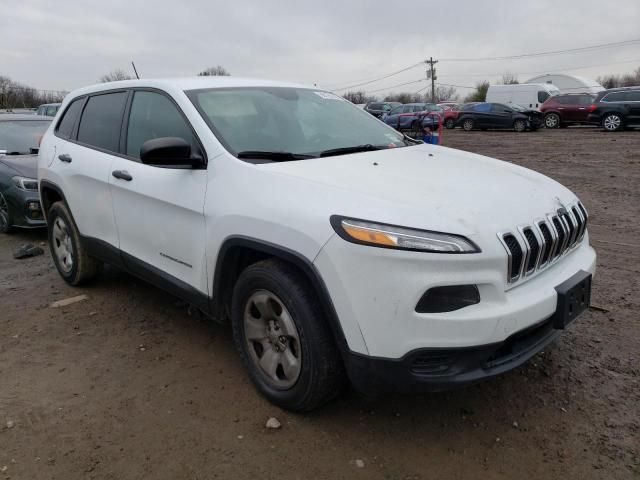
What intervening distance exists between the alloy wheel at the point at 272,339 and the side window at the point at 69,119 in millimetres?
2780

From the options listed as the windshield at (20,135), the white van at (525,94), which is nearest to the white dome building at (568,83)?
the white van at (525,94)

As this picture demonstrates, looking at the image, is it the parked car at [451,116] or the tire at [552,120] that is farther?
the parked car at [451,116]

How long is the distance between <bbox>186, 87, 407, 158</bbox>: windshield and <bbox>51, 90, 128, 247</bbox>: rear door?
1.02 m

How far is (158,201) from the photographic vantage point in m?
3.33

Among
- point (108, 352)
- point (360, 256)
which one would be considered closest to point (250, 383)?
point (108, 352)

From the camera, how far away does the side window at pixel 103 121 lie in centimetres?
397

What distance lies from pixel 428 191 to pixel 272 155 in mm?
931

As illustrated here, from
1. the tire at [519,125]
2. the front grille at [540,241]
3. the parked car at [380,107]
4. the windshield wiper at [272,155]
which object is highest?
the parked car at [380,107]

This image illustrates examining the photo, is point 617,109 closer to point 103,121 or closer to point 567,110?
point 567,110

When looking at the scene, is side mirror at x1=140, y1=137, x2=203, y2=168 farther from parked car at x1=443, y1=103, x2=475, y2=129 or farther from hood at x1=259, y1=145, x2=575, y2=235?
parked car at x1=443, y1=103, x2=475, y2=129

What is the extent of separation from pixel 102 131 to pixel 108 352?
1.68m

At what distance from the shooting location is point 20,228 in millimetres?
7121

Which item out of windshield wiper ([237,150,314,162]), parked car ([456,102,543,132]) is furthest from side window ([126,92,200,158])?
parked car ([456,102,543,132])

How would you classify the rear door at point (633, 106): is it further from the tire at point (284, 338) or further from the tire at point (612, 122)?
the tire at point (284, 338)
